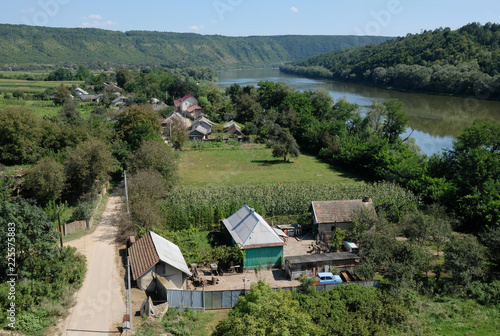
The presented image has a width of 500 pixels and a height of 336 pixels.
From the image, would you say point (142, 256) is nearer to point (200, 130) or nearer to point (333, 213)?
point (333, 213)

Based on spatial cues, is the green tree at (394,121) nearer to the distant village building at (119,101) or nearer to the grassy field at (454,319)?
the grassy field at (454,319)

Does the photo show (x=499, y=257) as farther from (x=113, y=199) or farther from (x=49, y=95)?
(x=49, y=95)

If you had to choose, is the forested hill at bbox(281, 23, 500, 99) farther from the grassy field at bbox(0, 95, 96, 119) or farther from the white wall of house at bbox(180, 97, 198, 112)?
the grassy field at bbox(0, 95, 96, 119)

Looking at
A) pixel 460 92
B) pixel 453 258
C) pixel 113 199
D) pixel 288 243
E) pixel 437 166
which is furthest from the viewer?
pixel 460 92

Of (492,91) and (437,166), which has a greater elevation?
(492,91)

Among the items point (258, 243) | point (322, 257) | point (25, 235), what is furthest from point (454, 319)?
point (25, 235)

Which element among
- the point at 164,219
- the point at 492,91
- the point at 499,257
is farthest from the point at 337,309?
the point at 492,91

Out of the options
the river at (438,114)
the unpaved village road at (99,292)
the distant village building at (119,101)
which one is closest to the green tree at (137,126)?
the unpaved village road at (99,292)
